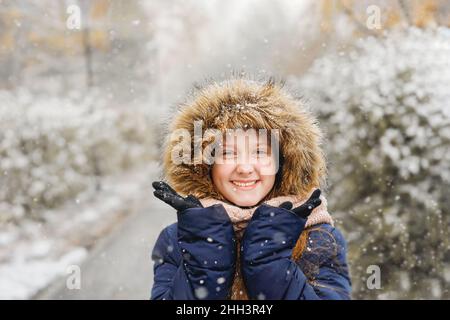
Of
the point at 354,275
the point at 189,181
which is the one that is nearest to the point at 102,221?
the point at 354,275

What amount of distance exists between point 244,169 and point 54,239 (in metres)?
5.83

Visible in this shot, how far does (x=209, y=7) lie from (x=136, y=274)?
2124 cm

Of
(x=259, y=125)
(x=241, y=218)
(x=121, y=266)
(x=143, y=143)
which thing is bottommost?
(x=121, y=266)

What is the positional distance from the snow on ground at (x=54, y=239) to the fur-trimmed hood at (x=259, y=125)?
11.7 ft

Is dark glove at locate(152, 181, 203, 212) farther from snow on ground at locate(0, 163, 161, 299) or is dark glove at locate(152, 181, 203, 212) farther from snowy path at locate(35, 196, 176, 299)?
snow on ground at locate(0, 163, 161, 299)

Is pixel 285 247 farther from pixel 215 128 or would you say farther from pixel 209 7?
pixel 209 7

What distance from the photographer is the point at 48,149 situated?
8133 mm

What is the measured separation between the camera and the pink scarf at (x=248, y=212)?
1983mm

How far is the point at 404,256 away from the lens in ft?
13.2

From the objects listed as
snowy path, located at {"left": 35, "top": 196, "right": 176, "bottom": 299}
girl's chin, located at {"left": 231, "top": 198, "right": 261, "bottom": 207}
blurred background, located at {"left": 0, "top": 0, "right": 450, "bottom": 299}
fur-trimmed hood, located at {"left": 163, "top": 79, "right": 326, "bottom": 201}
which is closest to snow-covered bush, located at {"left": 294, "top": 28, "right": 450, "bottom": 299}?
blurred background, located at {"left": 0, "top": 0, "right": 450, "bottom": 299}

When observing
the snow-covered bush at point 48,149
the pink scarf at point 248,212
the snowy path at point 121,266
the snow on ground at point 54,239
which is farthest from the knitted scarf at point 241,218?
the snow-covered bush at point 48,149

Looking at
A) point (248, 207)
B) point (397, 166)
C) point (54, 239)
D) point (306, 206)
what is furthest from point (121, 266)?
point (306, 206)

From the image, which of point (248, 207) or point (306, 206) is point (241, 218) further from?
point (306, 206)

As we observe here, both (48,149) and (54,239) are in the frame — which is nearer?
(54,239)
